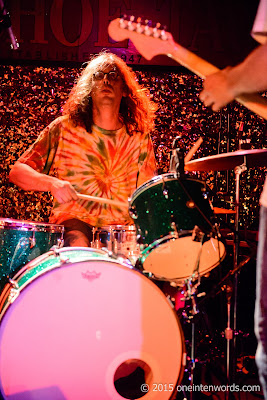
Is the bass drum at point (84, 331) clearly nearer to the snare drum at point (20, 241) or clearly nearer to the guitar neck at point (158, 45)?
the snare drum at point (20, 241)

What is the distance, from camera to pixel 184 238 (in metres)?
1.79

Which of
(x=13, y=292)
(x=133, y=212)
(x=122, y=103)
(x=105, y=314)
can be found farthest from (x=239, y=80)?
(x=122, y=103)

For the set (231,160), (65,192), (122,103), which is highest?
(122,103)

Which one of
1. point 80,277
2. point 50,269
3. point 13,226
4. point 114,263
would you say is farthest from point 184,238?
point 13,226

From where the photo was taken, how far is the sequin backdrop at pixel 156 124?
367 centimetres

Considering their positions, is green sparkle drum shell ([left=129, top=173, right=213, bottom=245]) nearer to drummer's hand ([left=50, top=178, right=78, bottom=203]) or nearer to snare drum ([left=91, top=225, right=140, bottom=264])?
snare drum ([left=91, top=225, right=140, bottom=264])

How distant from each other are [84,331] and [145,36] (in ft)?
4.18

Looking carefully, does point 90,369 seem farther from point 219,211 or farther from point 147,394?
point 219,211

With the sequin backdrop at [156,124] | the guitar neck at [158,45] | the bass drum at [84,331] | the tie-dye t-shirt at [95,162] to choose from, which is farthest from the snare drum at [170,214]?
the sequin backdrop at [156,124]

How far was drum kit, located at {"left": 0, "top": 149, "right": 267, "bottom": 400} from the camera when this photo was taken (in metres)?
1.64

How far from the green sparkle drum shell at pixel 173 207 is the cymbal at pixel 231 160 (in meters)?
0.31

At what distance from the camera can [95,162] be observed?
8.77ft

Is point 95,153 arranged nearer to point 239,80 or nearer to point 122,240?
point 122,240

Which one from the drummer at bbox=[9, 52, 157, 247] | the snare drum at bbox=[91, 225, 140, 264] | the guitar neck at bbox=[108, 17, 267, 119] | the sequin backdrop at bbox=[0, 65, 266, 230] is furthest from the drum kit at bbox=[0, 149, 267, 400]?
the sequin backdrop at bbox=[0, 65, 266, 230]
